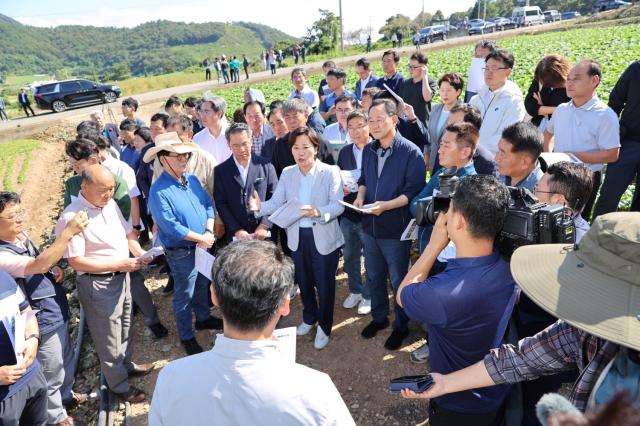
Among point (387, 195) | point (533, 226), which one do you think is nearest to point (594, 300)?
point (533, 226)

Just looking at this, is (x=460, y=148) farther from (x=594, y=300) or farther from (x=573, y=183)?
(x=594, y=300)

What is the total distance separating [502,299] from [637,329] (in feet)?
2.76

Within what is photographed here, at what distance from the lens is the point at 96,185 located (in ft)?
10.1

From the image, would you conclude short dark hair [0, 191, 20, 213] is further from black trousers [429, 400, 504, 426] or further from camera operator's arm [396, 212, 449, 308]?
black trousers [429, 400, 504, 426]

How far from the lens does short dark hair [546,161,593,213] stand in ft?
7.69

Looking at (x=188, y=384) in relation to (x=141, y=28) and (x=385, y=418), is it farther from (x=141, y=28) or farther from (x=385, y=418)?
(x=141, y=28)

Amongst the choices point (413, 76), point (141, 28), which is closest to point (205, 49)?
point (141, 28)

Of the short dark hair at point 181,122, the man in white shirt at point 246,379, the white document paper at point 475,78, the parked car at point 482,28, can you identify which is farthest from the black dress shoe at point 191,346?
the parked car at point 482,28

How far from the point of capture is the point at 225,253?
5.23ft

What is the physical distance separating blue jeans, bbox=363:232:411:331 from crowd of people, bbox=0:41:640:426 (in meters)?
0.02

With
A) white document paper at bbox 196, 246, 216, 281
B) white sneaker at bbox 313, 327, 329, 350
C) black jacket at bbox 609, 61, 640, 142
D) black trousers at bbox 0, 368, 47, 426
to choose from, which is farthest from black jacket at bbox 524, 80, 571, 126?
black trousers at bbox 0, 368, 47, 426

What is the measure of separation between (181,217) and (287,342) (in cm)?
257

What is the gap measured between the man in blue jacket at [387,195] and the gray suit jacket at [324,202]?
0.26 m

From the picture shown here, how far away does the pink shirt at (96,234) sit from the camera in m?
3.02
